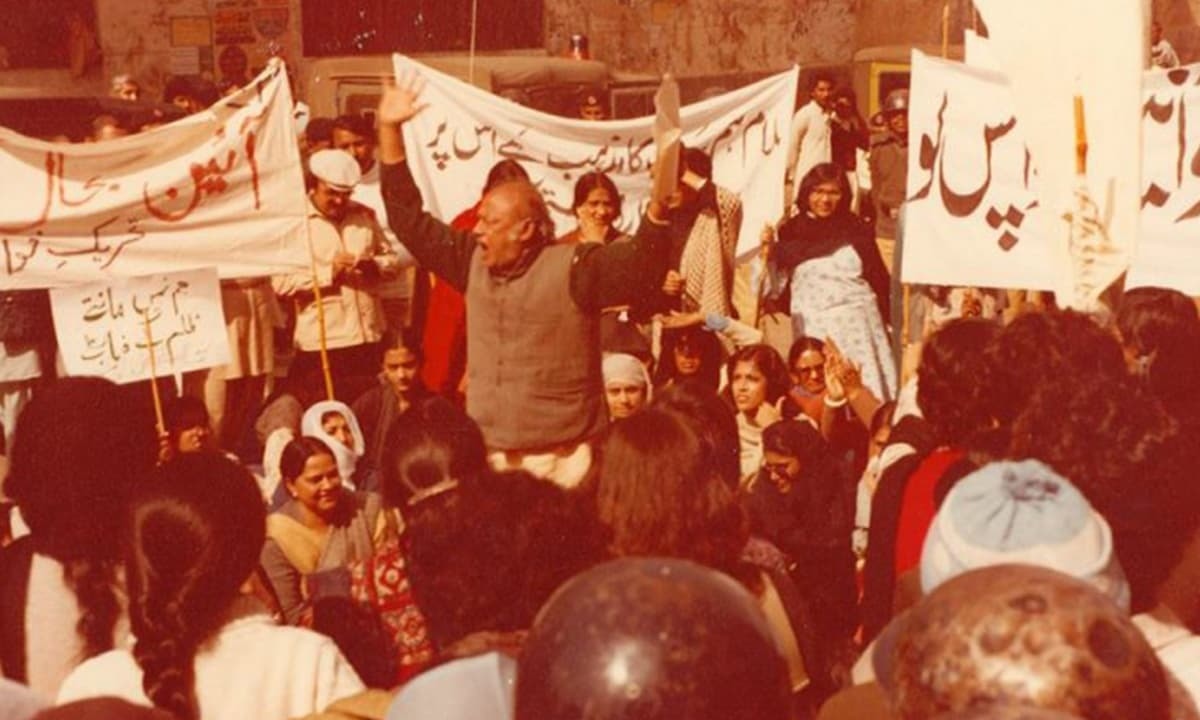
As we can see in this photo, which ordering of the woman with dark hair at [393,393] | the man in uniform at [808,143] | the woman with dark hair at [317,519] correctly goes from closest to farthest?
1. the woman with dark hair at [317,519]
2. the woman with dark hair at [393,393]
3. the man in uniform at [808,143]

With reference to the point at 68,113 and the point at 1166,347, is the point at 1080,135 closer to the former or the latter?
the point at 1166,347

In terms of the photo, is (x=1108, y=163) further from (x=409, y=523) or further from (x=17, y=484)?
(x=17, y=484)

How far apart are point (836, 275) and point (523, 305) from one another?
3457mm

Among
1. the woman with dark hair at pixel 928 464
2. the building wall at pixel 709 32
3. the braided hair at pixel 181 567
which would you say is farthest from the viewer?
the building wall at pixel 709 32

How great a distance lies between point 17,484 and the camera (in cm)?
373

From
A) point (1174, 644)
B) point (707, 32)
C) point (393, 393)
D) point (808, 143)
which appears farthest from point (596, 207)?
point (707, 32)

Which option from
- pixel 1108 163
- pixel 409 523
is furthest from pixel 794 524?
pixel 409 523

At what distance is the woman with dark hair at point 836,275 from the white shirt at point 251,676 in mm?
5579

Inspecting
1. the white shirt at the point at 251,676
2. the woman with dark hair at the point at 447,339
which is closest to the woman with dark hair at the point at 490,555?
the white shirt at the point at 251,676

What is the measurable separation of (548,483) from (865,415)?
3660 mm

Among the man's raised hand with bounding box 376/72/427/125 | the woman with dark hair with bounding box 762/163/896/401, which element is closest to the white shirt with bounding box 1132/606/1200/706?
the man's raised hand with bounding box 376/72/427/125

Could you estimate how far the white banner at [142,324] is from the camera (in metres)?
7.34

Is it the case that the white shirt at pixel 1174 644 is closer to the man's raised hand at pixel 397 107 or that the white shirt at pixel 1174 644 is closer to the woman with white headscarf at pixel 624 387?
the man's raised hand at pixel 397 107

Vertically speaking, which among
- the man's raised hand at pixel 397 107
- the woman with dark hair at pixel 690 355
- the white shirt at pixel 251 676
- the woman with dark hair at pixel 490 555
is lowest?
the woman with dark hair at pixel 690 355
